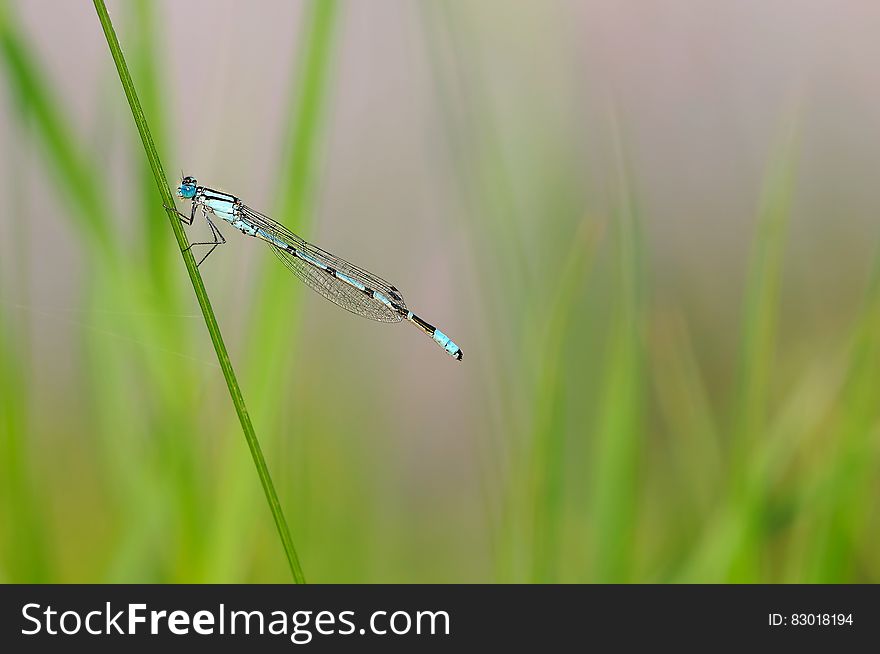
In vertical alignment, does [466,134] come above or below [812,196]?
below

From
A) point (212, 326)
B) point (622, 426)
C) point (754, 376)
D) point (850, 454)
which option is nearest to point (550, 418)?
point (622, 426)

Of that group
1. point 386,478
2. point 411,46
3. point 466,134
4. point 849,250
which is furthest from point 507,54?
point 849,250

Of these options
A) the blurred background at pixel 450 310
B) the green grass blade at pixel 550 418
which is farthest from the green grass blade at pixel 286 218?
the green grass blade at pixel 550 418

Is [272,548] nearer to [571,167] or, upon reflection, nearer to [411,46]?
[571,167]

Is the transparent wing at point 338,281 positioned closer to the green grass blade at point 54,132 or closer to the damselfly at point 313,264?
the damselfly at point 313,264

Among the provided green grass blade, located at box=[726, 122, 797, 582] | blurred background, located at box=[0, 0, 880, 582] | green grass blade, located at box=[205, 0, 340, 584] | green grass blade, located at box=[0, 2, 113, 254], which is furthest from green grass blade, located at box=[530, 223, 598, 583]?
green grass blade, located at box=[0, 2, 113, 254]

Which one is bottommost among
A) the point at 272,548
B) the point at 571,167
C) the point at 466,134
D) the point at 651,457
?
the point at 272,548
